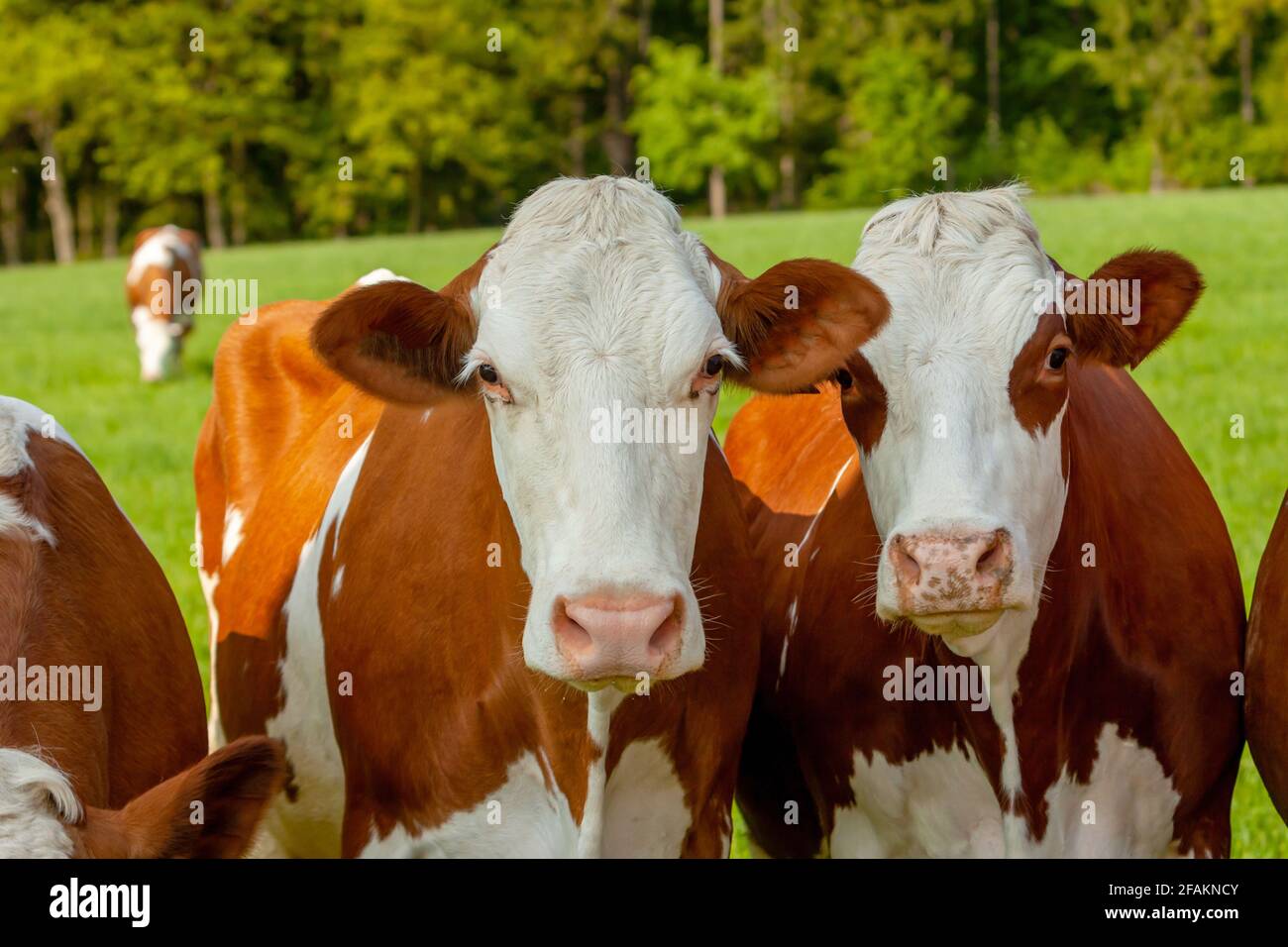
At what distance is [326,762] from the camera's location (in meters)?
4.87

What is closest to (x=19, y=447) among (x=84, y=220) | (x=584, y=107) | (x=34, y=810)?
(x=34, y=810)

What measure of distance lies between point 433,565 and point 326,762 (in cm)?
100

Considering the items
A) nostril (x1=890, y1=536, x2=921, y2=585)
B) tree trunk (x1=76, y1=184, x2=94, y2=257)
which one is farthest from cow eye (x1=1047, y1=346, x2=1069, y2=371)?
tree trunk (x1=76, y1=184, x2=94, y2=257)

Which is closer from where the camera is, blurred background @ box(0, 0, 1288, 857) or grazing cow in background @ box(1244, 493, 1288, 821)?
grazing cow in background @ box(1244, 493, 1288, 821)

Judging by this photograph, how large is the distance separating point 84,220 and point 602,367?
66.1 meters

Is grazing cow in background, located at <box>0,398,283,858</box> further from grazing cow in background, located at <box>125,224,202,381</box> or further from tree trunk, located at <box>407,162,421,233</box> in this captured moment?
tree trunk, located at <box>407,162,421,233</box>

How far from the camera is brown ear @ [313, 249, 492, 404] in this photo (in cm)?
379

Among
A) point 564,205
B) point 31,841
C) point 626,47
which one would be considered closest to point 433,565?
point 564,205

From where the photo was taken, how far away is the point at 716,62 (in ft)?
200

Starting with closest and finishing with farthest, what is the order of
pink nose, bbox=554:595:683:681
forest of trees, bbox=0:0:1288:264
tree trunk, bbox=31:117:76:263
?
pink nose, bbox=554:595:683:681
forest of trees, bbox=0:0:1288:264
tree trunk, bbox=31:117:76:263

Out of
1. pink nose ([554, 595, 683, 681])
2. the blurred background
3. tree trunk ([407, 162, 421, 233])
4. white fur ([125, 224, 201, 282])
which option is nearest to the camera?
pink nose ([554, 595, 683, 681])

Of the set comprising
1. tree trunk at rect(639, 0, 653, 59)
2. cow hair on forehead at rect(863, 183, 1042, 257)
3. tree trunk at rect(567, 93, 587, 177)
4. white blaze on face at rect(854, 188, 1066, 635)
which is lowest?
white blaze on face at rect(854, 188, 1066, 635)

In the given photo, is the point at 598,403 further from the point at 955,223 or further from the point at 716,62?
the point at 716,62

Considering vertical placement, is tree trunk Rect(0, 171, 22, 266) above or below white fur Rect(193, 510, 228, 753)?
above
